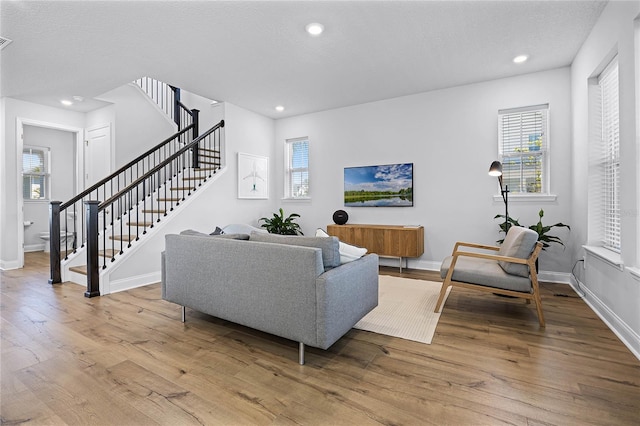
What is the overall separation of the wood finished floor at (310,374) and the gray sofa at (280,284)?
236 mm

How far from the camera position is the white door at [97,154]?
19.1ft

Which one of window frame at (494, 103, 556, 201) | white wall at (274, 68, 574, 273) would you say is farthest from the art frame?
window frame at (494, 103, 556, 201)

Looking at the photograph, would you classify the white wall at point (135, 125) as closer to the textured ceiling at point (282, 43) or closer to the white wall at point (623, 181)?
the textured ceiling at point (282, 43)

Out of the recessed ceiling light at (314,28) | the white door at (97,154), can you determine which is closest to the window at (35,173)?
the white door at (97,154)

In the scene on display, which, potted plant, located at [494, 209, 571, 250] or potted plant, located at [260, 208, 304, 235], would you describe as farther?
potted plant, located at [260, 208, 304, 235]

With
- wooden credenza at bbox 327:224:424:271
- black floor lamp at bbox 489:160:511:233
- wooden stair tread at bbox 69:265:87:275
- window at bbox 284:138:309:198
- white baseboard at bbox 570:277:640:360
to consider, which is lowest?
white baseboard at bbox 570:277:640:360

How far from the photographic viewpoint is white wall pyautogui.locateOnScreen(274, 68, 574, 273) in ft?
13.3

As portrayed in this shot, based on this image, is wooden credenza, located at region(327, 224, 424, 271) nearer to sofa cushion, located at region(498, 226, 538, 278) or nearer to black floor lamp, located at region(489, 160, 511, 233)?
black floor lamp, located at region(489, 160, 511, 233)

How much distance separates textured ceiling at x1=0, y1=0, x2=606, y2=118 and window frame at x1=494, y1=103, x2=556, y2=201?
1.76ft

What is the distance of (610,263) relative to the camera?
2621mm

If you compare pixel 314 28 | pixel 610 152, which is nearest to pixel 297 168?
pixel 314 28

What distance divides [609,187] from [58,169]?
32.8ft

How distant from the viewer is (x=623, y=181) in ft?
7.88

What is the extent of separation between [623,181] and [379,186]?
3183mm
